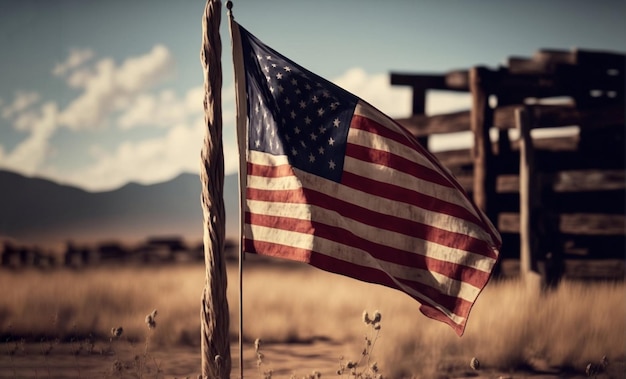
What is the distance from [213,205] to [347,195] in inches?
34.4

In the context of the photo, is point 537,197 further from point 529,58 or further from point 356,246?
point 356,246

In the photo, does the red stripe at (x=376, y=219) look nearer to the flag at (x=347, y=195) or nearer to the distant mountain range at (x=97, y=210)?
the flag at (x=347, y=195)

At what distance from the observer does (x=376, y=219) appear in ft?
15.4

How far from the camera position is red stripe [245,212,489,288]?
14.7ft

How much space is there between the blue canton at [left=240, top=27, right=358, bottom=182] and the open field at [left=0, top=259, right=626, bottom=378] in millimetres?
2465

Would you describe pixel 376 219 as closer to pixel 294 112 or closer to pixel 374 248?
pixel 374 248

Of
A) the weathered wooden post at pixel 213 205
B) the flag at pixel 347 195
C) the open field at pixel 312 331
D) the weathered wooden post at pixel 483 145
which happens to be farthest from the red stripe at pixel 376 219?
the weathered wooden post at pixel 483 145

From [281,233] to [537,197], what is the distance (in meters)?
7.15

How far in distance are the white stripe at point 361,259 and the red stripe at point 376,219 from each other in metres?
0.21

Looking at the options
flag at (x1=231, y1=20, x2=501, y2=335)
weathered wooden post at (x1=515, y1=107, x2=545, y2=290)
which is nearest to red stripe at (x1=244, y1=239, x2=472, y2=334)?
flag at (x1=231, y1=20, x2=501, y2=335)

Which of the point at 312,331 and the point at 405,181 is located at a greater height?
the point at 405,181

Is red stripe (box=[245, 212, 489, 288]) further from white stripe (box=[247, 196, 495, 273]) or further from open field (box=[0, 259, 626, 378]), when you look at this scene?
open field (box=[0, 259, 626, 378])

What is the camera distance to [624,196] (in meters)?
A: 11.3

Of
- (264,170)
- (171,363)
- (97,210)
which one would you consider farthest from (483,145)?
(97,210)
